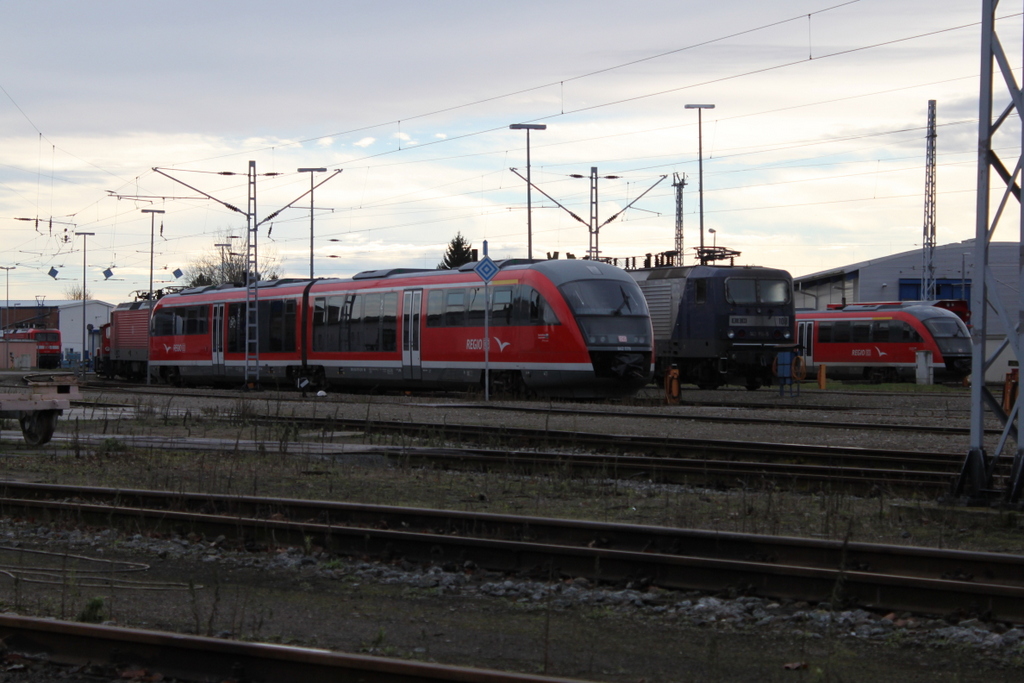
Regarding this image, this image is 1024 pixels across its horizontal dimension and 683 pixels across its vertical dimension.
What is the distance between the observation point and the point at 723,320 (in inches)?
1208

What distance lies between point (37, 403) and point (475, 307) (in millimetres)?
12569

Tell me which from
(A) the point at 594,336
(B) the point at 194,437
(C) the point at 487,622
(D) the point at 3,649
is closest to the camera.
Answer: (D) the point at 3,649

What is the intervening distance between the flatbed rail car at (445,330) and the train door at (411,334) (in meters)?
0.03

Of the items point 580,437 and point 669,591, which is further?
point 580,437

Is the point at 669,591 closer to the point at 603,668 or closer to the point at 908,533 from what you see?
the point at 603,668

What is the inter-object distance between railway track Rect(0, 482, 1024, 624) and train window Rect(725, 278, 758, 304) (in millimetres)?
23094

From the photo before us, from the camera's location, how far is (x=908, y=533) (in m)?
8.43

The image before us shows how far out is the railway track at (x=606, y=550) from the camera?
20.8ft

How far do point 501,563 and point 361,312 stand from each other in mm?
22124

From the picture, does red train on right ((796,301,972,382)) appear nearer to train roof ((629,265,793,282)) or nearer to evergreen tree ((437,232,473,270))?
train roof ((629,265,793,282))

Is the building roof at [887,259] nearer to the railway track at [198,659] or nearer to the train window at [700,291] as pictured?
the train window at [700,291]

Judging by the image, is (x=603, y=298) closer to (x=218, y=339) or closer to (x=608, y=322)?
(x=608, y=322)

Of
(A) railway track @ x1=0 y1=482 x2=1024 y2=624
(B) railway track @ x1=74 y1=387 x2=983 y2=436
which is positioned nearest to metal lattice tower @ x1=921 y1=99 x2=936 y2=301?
(B) railway track @ x1=74 y1=387 x2=983 y2=436

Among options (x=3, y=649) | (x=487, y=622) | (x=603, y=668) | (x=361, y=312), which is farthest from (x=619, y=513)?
(x=361, y=312)
